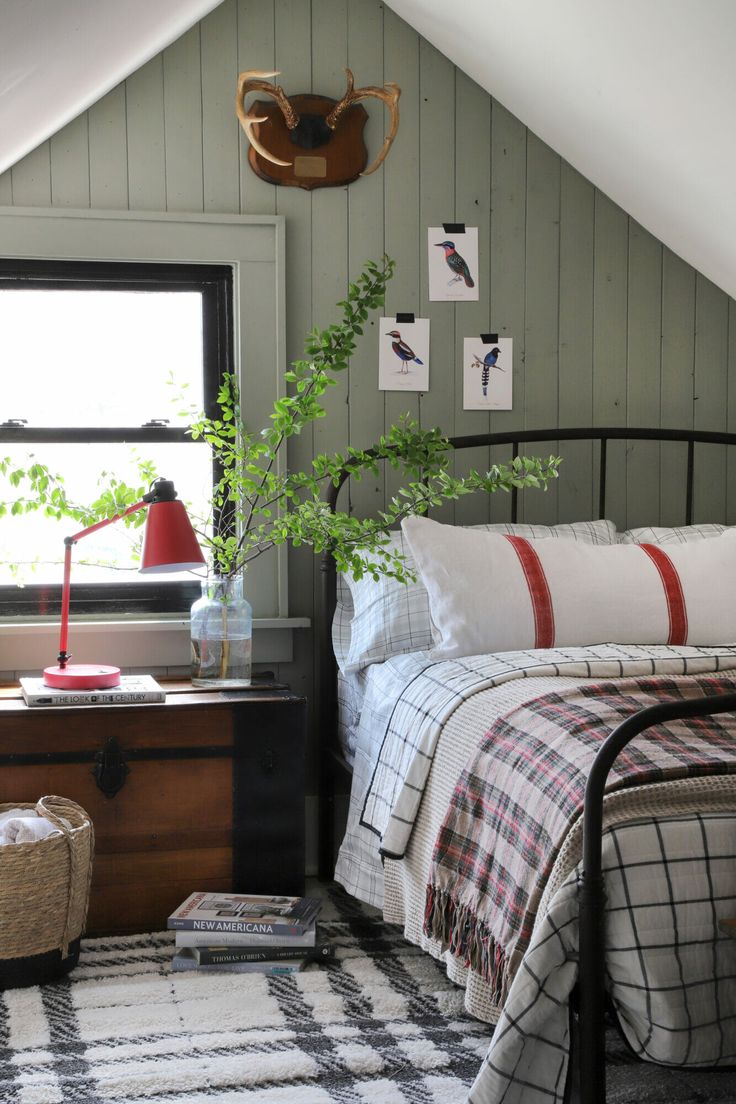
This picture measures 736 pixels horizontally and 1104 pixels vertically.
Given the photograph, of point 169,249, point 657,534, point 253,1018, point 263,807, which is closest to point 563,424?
point 657,534

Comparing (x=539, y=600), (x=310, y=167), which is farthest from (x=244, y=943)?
(x=310, y=167)

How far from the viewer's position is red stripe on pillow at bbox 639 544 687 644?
248 centimetres

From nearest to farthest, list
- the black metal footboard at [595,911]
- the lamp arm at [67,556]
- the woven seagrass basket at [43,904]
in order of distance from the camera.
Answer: the black metal footboard at [595,911]
the woven seagrass basket at [43,904]
the lamp arm at [67,556]

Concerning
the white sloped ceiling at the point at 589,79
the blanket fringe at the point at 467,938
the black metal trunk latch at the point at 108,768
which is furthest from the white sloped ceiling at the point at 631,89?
the black metal trunk latch at the point at 108,768

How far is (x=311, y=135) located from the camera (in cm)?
293

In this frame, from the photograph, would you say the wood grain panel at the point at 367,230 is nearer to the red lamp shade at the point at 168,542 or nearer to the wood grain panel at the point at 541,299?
the wood grain panel at the point at 541,299

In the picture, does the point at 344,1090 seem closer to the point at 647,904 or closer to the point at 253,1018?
the point at 253,1018

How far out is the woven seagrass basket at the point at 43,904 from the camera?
211 cm

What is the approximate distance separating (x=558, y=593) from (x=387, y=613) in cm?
40

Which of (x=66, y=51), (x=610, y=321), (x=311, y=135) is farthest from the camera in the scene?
(x=610, y=321)

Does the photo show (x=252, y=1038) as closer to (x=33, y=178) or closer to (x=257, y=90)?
(x=33, y=178)

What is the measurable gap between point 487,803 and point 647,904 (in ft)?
1.44

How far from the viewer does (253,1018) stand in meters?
2.02

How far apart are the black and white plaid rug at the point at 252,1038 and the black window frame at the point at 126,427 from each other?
0.92 m
